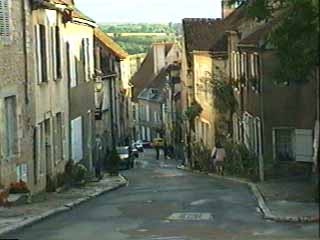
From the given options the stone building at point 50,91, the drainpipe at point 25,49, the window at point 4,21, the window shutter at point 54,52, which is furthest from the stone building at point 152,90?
the window at point 4,21

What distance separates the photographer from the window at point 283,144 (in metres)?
33.2

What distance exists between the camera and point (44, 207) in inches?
870

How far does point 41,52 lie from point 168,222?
41.8ft

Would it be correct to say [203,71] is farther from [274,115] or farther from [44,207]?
[44,207]

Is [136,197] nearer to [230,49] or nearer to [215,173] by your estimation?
[215,173]

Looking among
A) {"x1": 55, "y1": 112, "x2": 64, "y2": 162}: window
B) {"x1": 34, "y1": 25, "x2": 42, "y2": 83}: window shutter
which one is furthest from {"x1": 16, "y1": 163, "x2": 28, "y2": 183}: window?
{"x1": 55, "y1": 112, "x2": 64, "y2": 162}: window

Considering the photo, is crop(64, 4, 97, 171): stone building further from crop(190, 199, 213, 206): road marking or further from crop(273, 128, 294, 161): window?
crop(190, 199, 213, 206): road marking

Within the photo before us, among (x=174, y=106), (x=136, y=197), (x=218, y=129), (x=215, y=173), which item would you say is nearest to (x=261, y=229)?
(x=136, y=197)

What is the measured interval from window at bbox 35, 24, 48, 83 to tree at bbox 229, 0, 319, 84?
9.35 m

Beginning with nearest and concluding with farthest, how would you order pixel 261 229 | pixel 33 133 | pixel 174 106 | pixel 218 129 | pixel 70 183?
pixel 261 229 → pixel 33 133 → pixel 70 183 → pixel 218 129 → pixel 174 106

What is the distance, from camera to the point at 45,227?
715 inches

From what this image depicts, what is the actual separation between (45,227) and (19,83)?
8448mm

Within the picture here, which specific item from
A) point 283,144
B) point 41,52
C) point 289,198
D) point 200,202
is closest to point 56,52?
point 41,52

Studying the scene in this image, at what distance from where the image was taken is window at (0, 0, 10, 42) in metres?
23.9
